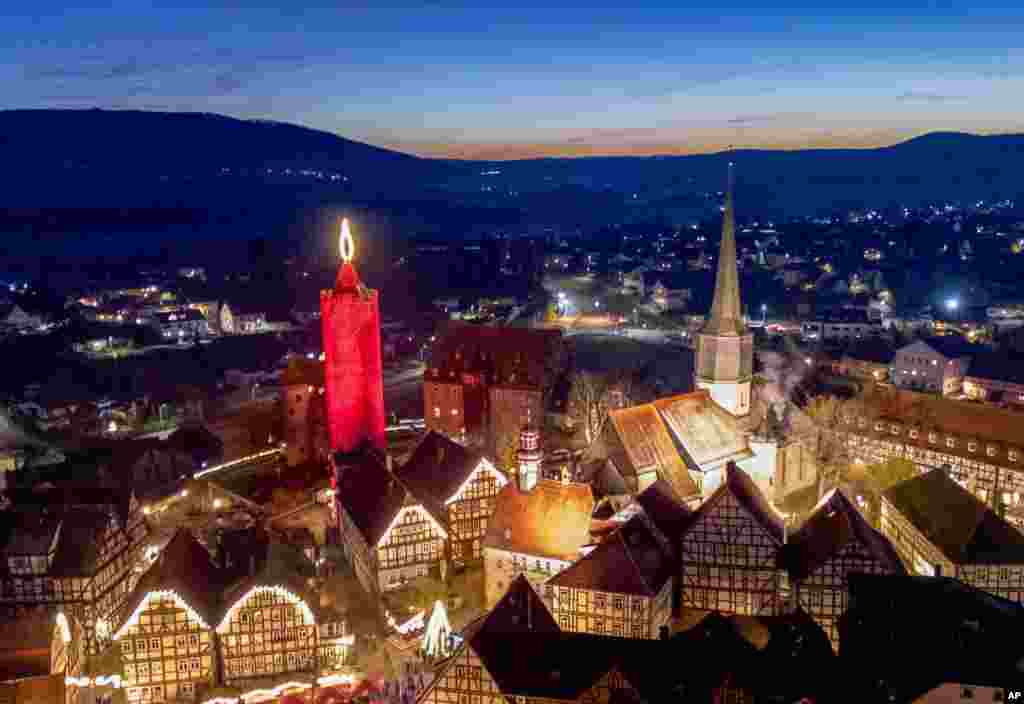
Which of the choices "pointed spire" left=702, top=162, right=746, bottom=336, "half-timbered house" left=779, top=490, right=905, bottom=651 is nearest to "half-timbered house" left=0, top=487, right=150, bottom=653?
"half-timbered house" left=779, top=490, right=905, bottom=651

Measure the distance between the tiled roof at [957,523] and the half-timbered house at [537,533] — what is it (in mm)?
14030

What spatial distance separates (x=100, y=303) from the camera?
4663 inches

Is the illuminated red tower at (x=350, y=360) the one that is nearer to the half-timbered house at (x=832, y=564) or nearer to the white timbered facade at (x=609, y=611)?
the white timbered facade at (x=609, y=611)

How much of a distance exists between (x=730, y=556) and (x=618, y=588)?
16.5 ft

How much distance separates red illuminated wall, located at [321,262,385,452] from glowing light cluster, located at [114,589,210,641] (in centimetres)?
1513

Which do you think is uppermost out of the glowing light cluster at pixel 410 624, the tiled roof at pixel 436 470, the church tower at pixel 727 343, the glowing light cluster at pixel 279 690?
the church tower at pixel 727 343

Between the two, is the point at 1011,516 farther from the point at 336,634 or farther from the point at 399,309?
the point at 399,309

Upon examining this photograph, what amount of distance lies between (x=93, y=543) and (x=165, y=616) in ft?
20.7

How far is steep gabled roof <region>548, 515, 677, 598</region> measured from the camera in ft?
99.9

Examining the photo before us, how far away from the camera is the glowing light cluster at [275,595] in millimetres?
31094

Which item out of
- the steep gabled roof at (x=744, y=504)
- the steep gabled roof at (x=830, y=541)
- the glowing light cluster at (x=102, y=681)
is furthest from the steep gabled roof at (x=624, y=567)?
the glowing light cluster at (x=102, y=681)

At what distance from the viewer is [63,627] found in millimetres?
30703

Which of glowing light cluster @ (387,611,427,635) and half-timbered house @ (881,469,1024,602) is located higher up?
half-timbered house @ (881,469,1024,602)

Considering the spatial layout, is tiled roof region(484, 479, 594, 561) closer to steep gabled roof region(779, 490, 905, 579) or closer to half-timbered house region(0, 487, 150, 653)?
steep gabled roof region(779, 490, 905, 579)
